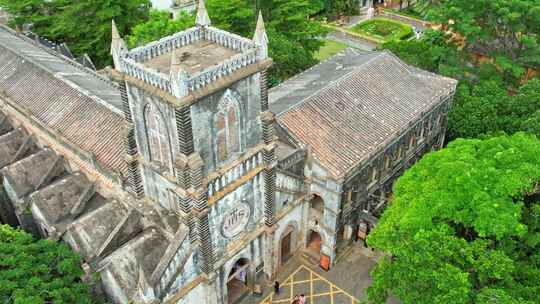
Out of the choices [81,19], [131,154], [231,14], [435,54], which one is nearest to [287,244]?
[131,154]

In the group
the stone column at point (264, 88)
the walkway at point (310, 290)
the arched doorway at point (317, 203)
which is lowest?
the walkway at point (310, 290)

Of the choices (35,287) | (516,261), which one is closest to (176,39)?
A: (35,287)

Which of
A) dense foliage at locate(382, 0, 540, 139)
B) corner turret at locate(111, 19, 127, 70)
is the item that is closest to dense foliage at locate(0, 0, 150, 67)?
dense foliage at locate(382, 0, 540, 139)

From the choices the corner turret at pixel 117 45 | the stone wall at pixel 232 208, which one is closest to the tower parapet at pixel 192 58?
the corner turret at pixel 117 45

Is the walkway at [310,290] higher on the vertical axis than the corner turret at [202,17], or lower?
lower

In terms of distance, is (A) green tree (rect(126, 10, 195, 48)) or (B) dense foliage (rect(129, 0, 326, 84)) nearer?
(A) green tree (rect(126, 10, 195, 48))

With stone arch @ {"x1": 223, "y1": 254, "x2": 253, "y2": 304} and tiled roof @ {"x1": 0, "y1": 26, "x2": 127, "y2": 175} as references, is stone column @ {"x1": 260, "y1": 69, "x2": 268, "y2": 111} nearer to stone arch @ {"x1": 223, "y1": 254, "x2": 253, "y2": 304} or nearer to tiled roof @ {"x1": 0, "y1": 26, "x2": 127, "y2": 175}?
tiled roof @ {"x1": 0, "y1": 26, "x2": 127, "y2": 175}

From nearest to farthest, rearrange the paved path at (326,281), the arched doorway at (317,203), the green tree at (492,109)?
1. the paved path at (326,281)
2. the arched doorway at (317,203)
3. the green tree at (492,109)

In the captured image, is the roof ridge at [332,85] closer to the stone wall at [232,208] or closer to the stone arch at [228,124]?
the stone wall at [232,208]

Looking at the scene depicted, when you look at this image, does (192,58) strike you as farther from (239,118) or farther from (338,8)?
(338,8)
